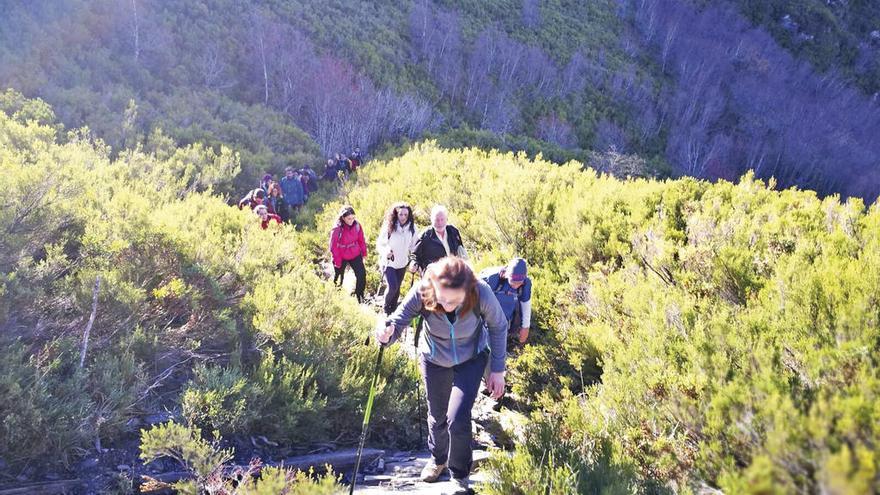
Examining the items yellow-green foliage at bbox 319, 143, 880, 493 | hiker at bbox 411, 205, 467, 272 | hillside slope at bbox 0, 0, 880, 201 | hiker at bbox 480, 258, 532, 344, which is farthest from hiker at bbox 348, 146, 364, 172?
hiker at bbox 480, 258, 532, 344

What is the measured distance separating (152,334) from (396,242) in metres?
2.85

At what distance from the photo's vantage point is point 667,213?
6.05 metres

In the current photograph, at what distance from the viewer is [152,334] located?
4.32 m

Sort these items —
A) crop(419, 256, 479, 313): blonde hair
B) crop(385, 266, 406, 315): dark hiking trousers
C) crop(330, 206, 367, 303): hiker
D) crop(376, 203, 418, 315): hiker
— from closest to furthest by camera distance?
crop(419, 256, 479, 313): blonde hair
crop(376, 203, 418, 315): hiker
crop(385, 266, 406, 315): dark hiking trousers
crop(330, 206, 367, 303): hiker

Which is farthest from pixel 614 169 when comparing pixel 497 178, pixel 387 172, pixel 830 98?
pixel 830 98

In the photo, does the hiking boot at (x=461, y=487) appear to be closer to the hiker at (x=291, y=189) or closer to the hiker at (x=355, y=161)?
the hiker at (x=291, y=189)

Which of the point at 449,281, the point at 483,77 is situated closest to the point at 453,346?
the point at 449,281

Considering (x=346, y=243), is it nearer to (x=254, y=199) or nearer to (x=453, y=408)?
(x=254, y=199)

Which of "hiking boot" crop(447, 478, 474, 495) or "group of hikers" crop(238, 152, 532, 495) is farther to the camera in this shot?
"hiking boot" crop(447, 478, 474, 495)

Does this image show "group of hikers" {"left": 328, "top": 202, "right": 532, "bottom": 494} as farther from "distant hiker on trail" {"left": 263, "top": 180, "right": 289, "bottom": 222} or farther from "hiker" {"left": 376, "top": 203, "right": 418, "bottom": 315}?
"distant hiker on trail" {"left": 263, "top": 180, "right": 289, "bottom": 222}

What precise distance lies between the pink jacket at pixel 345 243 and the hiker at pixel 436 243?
1746 millimetres

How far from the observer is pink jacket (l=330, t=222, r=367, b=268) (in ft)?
23.3

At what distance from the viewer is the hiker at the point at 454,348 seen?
3148 mm

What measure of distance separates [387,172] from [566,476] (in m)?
10.8
